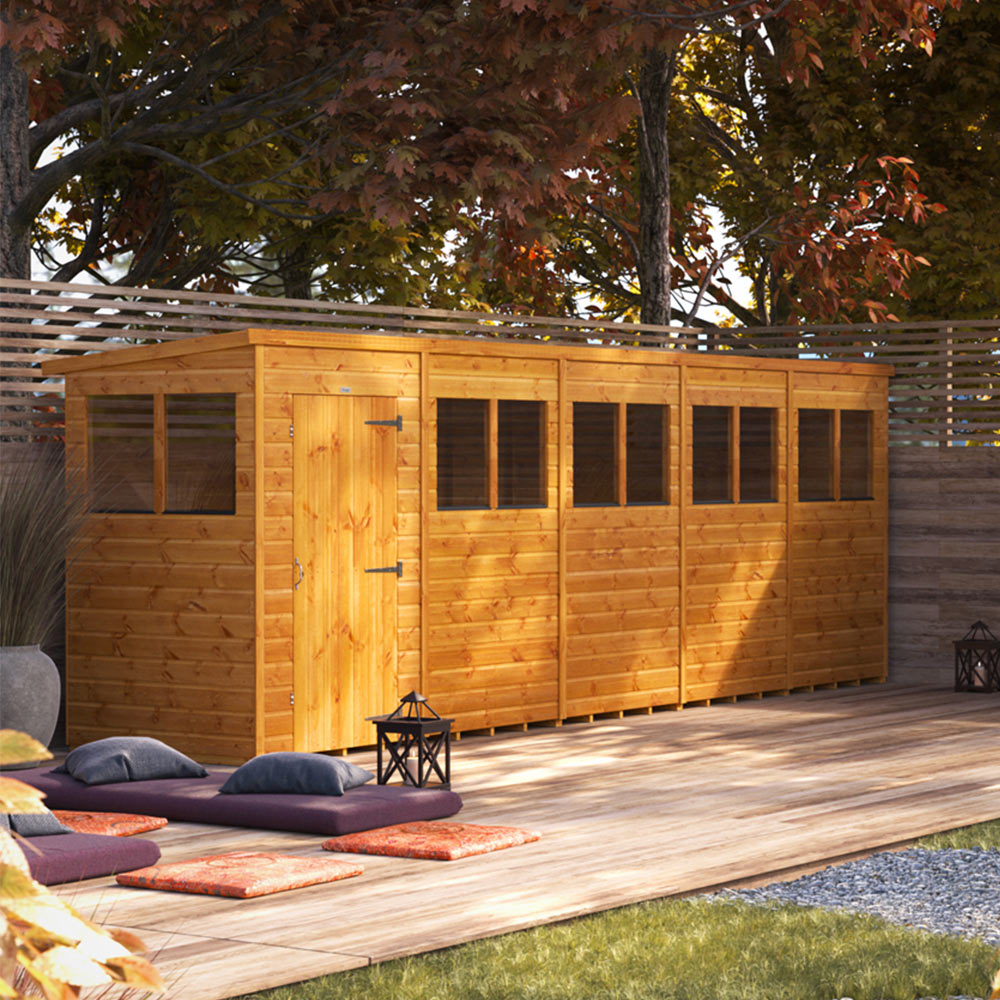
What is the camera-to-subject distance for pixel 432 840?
606cm

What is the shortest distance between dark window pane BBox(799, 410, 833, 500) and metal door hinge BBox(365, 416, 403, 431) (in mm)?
3628

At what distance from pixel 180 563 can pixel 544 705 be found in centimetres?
247

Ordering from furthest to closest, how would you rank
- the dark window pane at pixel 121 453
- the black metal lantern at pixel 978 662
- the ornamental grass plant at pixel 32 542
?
the black metal lantern at pixel 978 662 → the dark window pane at pixel 121 453 → the ornamental grass plant at pixel 32 542

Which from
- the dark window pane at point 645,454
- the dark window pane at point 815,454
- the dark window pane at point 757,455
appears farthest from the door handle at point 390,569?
the dark window pane at point 815,454

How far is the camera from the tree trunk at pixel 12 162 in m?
10.5

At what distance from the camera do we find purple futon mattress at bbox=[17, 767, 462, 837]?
639 cm

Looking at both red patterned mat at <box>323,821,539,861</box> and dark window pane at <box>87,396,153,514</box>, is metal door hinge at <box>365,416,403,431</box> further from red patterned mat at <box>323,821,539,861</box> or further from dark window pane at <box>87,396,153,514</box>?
red patterned mat at <box>323,821,539,861</box>

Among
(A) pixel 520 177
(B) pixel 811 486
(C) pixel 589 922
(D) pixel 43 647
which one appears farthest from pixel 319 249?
(C) pixel 589 922

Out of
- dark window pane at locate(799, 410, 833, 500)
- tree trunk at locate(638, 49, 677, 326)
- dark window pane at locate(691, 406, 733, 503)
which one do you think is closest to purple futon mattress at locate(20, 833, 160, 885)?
dark window pane at locate(691, 406, 733, 503)

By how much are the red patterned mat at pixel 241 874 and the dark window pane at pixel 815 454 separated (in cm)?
643

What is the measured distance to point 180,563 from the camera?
330 inches

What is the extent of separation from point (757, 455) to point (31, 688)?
5130 mm

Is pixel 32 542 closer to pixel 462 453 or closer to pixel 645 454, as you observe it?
pixel 462 453

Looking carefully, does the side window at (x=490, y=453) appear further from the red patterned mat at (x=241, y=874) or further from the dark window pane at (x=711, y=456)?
the red patterned mat at (x=241, y=874)
